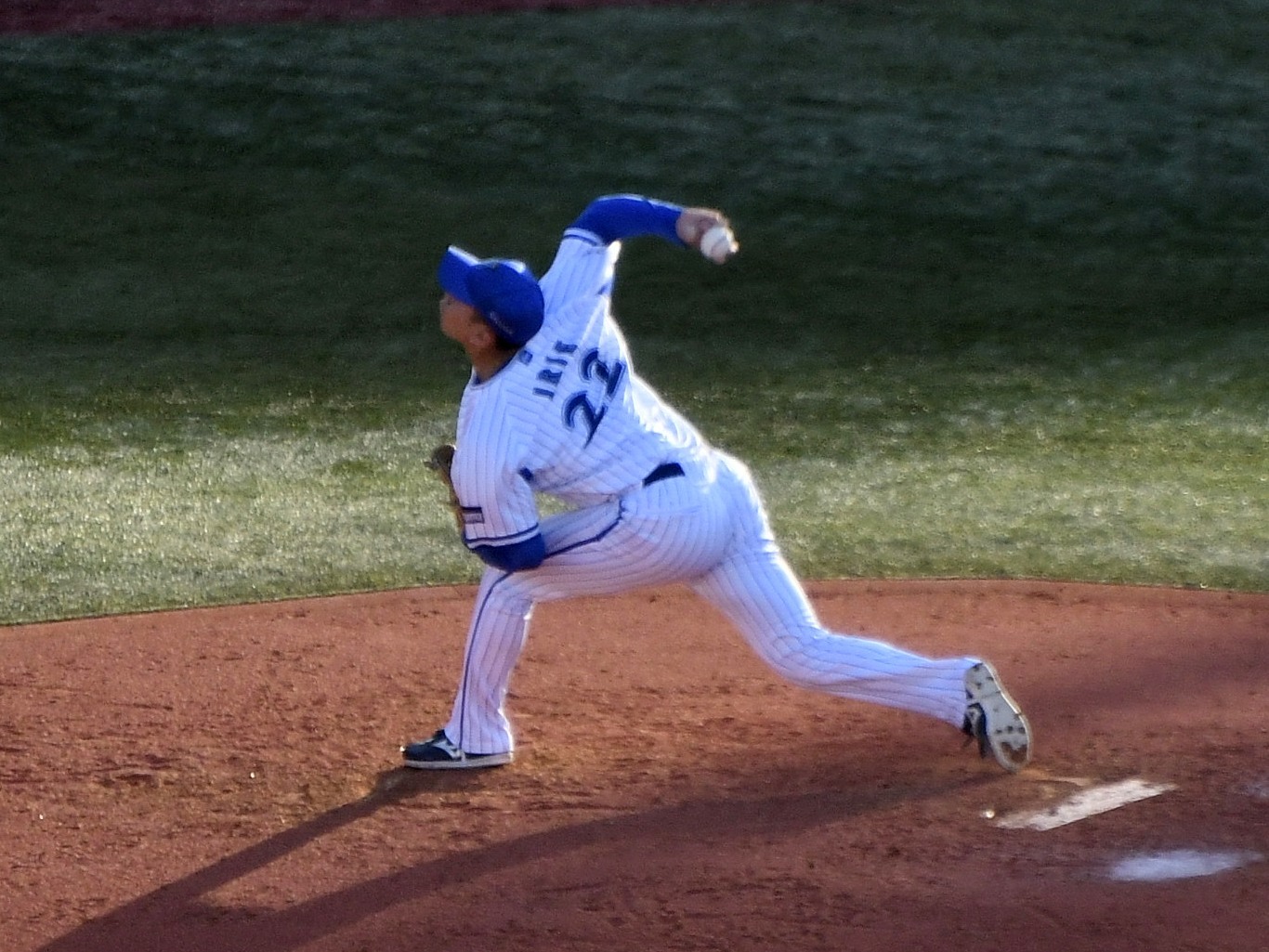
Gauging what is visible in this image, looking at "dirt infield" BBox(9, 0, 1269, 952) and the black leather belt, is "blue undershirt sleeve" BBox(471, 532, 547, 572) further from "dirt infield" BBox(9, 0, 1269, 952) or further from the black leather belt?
"dirt infield" BBox(9, 0, 1269, 952)

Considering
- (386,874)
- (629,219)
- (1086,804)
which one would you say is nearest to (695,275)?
(629,219)

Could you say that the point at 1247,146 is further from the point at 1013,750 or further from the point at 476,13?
the point at 1013,750

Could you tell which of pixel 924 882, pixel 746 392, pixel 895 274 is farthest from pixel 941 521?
pixel 895 274

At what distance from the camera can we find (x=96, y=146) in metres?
12.9

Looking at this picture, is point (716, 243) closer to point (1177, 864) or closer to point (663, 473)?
point (663, 473)

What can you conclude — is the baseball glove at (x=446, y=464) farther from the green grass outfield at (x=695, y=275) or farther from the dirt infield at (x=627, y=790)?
the green grass outfield at (x=695, y=275)

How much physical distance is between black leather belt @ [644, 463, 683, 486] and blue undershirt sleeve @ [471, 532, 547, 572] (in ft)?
0.90

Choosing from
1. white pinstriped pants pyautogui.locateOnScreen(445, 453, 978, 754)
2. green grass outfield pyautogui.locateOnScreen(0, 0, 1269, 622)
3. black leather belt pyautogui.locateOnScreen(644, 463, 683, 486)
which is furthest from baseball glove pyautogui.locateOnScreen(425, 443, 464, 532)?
green grass outfield pyautogui.locateOnScreen(0, 0, 1269, 622)

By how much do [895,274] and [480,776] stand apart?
24.0ft

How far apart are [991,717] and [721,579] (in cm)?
68

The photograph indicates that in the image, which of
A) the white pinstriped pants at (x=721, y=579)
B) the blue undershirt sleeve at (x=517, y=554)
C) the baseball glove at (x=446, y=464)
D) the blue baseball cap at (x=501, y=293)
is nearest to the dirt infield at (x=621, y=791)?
the white pinstriped pants at (x=721, y=579)

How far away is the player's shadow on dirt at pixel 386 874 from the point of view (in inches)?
126

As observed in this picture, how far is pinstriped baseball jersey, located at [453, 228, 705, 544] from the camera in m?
3.52

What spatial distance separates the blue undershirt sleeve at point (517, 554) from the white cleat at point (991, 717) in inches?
39.9
